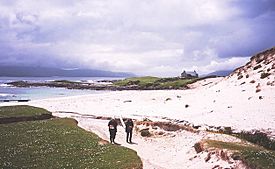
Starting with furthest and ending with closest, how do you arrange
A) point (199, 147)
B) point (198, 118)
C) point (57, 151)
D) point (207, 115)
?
point (207, 115), point (198, 118), point (199, 147), point (57, 151)

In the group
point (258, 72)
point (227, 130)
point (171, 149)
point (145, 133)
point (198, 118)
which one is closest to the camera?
point (171, 149)

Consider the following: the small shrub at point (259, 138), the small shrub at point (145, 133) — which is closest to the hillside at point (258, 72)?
the small shrub at point (259, 138)

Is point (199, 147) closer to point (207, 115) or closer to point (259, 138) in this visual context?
point (259, 138)

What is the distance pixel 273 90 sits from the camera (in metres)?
52.5

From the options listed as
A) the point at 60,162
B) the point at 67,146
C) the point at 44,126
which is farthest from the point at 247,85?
the point at 60,162

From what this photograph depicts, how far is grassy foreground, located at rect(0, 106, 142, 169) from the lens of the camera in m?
24.6

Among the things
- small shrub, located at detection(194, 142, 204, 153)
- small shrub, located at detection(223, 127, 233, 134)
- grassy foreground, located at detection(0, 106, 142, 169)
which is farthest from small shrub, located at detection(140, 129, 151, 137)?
small shrub, located at detection(194, 142, 204, 153)

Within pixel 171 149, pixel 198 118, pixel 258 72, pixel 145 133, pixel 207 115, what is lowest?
pixel 171 149

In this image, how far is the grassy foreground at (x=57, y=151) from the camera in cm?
2456

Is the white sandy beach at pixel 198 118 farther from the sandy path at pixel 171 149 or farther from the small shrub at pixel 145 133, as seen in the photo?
the small shrub at pixel 145 133

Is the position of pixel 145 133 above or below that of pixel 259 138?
below

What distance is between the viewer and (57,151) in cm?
2831

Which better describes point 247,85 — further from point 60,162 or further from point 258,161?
point 60,162

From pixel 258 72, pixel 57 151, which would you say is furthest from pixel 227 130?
pixel 258 72
